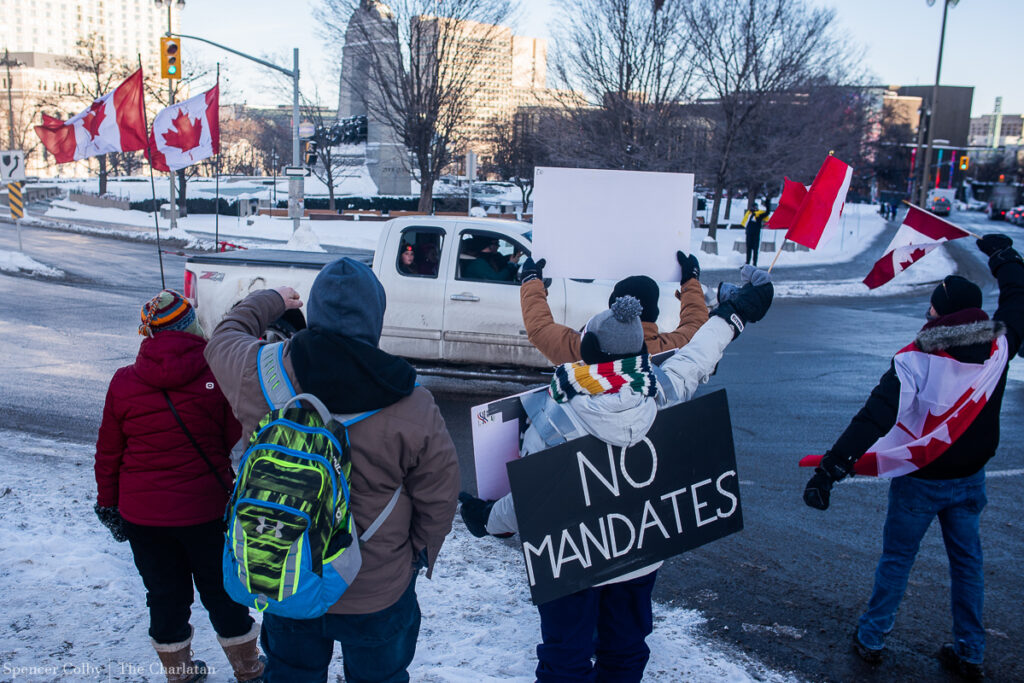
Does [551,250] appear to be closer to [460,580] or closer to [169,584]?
[460,580]

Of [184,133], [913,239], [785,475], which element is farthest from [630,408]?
[184,133]

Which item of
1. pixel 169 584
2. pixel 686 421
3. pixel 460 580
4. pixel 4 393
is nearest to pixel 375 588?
pixel 169 584

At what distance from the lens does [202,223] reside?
35.7 meters

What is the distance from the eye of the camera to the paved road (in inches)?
159

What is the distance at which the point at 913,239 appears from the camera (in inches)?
186

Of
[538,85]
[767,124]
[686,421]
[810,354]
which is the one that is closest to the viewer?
[686,421]

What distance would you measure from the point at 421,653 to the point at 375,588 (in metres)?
1.33

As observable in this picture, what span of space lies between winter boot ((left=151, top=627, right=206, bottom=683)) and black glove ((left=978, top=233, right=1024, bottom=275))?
4255mm

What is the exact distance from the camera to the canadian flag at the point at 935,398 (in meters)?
3.53

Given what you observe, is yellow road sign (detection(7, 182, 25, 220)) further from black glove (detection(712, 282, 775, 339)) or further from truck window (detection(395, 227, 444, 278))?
black glove (detection(712, 282, 775, 339))

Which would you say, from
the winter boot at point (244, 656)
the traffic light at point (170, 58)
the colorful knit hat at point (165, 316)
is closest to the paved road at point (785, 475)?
the winter boot at point (244, 656)

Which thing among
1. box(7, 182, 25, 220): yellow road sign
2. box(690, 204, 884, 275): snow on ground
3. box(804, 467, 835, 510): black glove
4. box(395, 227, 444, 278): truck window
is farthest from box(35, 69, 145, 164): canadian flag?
box(690, 204, 884, 275): snow on ground

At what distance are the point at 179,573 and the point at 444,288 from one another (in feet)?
17.3

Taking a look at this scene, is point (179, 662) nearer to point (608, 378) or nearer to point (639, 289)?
point (608, 378)
